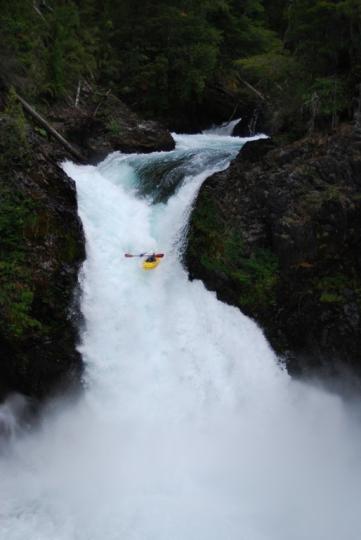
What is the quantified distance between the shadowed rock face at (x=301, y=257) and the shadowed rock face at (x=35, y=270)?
262 centimetres

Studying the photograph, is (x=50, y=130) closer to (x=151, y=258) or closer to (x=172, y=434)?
(x=151, y=258)

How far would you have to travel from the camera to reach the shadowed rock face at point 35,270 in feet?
25.1

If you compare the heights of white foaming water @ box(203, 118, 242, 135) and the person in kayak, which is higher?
the person in kayak

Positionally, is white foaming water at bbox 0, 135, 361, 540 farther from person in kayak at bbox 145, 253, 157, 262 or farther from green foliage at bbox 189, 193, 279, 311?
green foliage at bbox 189, 193, 279, 311

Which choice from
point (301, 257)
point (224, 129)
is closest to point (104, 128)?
point (224, 129)

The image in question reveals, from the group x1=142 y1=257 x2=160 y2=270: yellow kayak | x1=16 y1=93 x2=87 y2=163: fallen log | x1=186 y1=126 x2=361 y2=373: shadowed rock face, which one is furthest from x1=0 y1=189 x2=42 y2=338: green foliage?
x1=16 y1=93 x2=87 y2=163: fallen log

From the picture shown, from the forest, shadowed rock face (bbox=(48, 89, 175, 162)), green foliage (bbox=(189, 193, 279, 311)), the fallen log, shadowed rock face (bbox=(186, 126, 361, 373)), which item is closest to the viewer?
shadowed rock face (bbox=(186, 126, 361, 373))

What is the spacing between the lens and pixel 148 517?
6.49 metres

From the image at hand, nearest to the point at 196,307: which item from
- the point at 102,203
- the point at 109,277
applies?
the point at 109,277

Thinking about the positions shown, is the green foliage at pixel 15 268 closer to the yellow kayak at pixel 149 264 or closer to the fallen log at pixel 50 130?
the yellow kayak at pixel 149 264

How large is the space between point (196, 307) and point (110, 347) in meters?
1.92

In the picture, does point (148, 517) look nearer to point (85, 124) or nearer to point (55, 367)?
point (55, 367)

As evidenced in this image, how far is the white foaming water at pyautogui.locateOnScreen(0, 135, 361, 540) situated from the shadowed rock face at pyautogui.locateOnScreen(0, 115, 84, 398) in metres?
0.41

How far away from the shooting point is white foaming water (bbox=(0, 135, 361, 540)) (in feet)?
21.8
